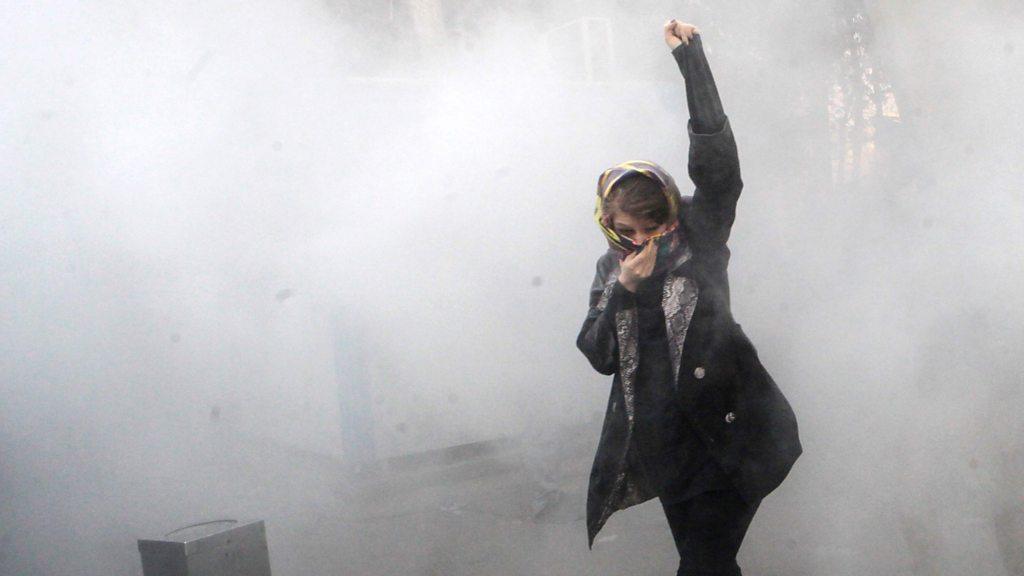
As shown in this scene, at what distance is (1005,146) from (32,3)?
3.62 metres

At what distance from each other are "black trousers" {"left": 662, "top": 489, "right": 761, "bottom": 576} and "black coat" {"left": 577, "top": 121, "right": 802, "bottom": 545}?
0.17 feet

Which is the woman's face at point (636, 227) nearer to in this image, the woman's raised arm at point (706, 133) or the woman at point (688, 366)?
the woman at point (688, 366)

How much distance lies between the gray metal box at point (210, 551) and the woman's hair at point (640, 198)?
1.42 m

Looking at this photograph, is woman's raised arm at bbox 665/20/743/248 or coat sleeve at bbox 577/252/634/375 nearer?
woman's raised arm at bbox 665/20/743/248

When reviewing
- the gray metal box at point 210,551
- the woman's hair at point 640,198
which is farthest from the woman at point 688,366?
the gray metal box at point 210,551

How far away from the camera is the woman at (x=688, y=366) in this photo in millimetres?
2004

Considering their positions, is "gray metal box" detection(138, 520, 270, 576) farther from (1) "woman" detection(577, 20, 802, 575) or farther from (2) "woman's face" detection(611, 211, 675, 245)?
(2) "woman's face" detection(611, 211, 675, 245)

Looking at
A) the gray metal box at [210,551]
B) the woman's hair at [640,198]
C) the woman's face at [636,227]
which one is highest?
the woman's hair at [640,198]

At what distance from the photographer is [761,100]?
454cm

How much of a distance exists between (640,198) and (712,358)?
37 centimetres

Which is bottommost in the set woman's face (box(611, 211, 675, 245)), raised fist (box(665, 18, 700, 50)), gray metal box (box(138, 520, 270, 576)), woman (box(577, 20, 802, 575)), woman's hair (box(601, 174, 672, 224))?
gray metal box (box(138, 520, 270, 576))

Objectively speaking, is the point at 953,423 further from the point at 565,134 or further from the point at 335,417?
the point at 335,417

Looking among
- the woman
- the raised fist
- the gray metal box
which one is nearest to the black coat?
the woman

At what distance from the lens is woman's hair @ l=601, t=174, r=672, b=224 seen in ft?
6.57
